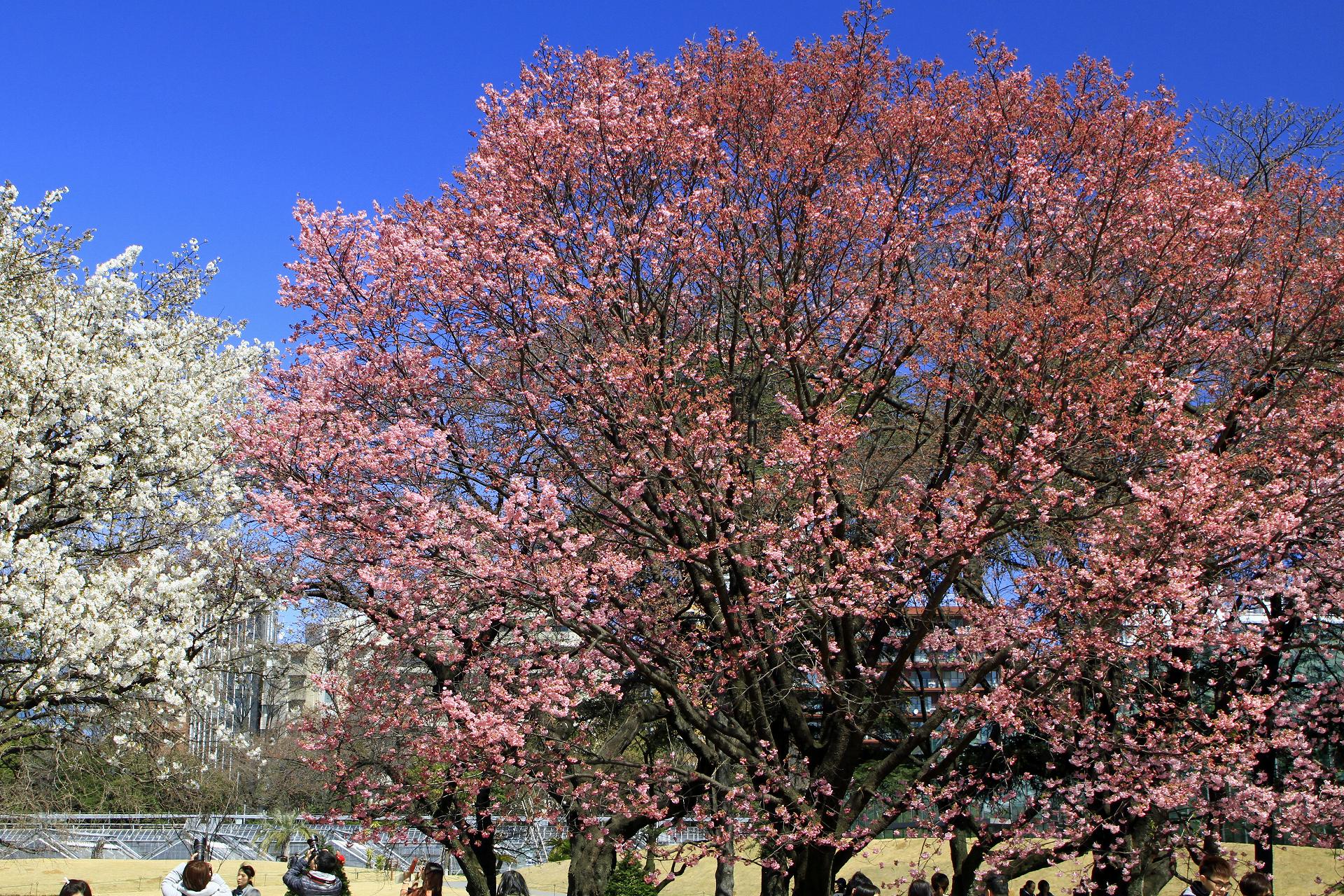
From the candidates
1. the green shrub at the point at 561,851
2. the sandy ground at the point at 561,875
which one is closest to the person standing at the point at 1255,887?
the sandy ground at the point at 561,875

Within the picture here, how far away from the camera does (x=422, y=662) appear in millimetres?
13836

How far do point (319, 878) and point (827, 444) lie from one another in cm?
600

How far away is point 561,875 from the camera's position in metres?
37.9

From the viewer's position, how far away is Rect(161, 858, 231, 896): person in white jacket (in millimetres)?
8102

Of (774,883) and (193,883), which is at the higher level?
(193,883)

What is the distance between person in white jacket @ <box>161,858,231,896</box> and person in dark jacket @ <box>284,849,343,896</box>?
0.69m

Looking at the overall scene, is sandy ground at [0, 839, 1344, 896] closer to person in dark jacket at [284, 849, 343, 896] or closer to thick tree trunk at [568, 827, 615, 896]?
thick tree trunk at [568, 827, 615, 896]

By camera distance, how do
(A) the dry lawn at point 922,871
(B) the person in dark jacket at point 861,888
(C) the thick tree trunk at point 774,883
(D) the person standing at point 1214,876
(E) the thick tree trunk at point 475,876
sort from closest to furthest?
(D) the person standing at point 1214,876, (B) the person in dark jacket at point 861,888, (C) the thick tree trunk at point 774,883, (E) the thick tree trunk at point 475,876, (A) the dry lawn at point 922,871

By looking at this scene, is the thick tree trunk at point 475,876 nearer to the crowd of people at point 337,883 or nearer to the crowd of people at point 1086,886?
the crowd of people at point 337,883

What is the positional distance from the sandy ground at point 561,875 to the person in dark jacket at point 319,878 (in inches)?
444

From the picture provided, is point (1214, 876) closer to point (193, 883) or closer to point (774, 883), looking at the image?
point (193, 883)

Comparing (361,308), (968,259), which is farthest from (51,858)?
(968,259)

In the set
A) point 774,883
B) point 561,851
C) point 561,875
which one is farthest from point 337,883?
point 561,875

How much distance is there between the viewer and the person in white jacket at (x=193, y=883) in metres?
8.10
